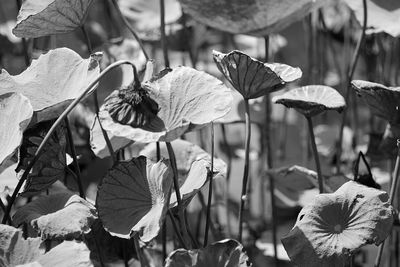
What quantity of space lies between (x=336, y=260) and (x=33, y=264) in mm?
254

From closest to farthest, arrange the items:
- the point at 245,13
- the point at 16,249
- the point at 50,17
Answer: the point at 16,249 → the point at 50,17 → the point at 245,13

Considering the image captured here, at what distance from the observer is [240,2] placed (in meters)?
1.04

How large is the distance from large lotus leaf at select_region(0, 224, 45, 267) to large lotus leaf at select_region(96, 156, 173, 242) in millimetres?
71

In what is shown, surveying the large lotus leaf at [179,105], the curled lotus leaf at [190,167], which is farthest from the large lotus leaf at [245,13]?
the large lotus leaf at [179,105]

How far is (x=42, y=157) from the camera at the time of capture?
762 millimetres

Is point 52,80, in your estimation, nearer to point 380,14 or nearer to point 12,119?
point 12,119

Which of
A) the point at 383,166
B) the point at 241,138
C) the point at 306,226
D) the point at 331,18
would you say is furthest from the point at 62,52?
the point at 331,18

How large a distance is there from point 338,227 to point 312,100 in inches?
4.7

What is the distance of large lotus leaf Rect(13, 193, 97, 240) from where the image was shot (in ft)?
2.25

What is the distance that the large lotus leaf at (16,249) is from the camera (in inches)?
26.5

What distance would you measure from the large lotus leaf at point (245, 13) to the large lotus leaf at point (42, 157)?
311mm

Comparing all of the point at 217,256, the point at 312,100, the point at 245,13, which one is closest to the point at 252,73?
the point at 312,100

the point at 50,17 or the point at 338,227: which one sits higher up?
the point at 50,17

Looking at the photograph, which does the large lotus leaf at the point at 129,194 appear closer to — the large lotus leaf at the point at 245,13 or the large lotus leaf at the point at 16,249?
the large lotus leaf at the point at 16,249
